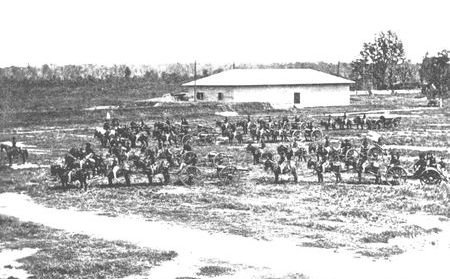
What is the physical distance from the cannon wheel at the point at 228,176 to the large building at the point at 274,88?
39037mm

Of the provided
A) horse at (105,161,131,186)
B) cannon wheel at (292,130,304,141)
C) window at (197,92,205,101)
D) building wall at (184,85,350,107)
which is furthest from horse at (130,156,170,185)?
window at (197,92,205,101)

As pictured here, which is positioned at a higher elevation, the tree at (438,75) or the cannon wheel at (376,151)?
the tree at (438,75)

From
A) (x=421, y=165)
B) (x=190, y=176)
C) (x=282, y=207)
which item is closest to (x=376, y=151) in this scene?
(x=421, y=165)

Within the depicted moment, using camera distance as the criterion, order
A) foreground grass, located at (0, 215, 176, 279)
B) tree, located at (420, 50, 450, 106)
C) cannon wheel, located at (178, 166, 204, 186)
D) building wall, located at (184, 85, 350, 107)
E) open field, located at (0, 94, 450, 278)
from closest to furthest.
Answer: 1. foreground grass, located at (0, 215, 176, 279)
2. open field, located at (0, 94, 450, 278)
3. cannon wheel, located at (178, 166, 204, 186)
4. building wall, located at (184, 85, 350, 107)
5. tree, located at (420, 50, 450, 106)

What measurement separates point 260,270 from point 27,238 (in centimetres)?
556

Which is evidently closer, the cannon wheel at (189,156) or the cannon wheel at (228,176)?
the cannon wheel at (228,176)

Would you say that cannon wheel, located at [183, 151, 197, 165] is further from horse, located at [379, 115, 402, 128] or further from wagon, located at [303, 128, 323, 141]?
horse, located at [379, 115, 402, 128]

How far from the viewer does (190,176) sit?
824 inches

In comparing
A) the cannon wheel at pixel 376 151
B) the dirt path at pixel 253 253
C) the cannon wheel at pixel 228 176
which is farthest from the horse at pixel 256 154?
the dirt path at pixel 253 253

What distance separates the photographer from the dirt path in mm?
11188

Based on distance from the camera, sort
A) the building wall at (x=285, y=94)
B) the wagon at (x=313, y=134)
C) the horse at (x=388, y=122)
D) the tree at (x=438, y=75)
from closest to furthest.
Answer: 1. the wagon at (x=313, y=134)
2. the horse at (x=388, y=122)
3. the building wall at (x=285, y=94)
4. the tree at (x=438, y=75)

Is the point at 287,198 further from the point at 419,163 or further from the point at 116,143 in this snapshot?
the point at 116,143

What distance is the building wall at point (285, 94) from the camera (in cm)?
6153

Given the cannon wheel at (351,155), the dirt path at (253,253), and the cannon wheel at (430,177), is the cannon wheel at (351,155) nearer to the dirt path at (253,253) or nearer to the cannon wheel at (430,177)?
the cannon wheel at (430,177)
